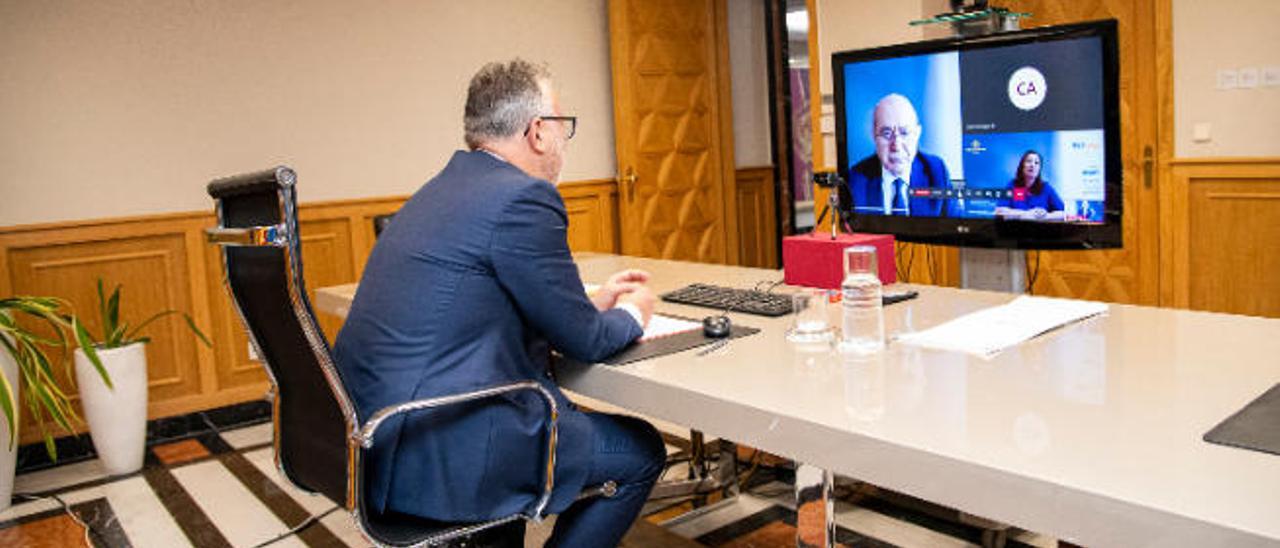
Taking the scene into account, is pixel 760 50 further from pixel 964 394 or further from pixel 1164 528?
pixel 1164 528

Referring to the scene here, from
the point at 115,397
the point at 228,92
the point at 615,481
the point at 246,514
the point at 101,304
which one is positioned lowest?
the point at 246,514

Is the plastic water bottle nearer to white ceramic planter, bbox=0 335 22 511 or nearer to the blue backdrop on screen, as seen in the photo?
the blue backdrop on screen

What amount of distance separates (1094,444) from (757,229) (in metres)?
6.02

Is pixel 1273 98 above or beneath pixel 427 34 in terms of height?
beneath

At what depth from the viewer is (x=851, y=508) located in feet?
10.8

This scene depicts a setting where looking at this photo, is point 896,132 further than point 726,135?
No

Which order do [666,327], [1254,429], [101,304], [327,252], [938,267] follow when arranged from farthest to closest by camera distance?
[938,267], [327,252], [101,304], [666,327], [1254,429]

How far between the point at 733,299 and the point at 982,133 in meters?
0.69

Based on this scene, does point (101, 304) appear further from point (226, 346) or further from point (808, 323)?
point (808, 323)

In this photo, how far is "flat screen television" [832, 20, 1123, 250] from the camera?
2396 mm

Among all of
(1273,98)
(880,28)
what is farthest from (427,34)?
(1273,98)

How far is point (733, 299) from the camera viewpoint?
8.16ft

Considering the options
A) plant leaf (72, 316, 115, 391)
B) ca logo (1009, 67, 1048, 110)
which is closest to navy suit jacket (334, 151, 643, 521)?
ca logo (1009, 67, 1048, 110)

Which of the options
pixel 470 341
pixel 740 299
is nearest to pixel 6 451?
pixel 470 341
